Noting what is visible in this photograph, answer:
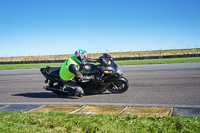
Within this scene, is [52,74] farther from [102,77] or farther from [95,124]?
[95,124]

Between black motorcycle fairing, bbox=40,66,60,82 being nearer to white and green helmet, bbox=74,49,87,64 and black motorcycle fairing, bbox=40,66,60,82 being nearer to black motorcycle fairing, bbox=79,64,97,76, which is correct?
black motorcycle fairing, bbox=79,64,97,76

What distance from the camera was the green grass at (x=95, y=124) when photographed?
3742 mm

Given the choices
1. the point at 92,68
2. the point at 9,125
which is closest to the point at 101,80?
the point at 92,68

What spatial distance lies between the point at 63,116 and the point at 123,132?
150 cm

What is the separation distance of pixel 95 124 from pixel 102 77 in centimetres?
342

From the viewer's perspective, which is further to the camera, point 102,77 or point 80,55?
point 102,77

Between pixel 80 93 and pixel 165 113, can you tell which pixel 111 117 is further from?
pixel 80 93

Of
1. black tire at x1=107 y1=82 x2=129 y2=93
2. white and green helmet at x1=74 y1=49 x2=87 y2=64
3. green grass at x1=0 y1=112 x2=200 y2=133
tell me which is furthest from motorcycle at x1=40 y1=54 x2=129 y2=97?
green grass at x1=0 y1=112 x2=200 y2=133

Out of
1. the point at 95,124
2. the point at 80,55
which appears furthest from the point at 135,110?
the point at 80,55

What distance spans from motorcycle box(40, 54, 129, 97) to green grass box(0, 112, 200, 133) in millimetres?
2868

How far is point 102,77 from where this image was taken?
738 centimetres

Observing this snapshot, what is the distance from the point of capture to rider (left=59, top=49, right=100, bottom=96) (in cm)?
714

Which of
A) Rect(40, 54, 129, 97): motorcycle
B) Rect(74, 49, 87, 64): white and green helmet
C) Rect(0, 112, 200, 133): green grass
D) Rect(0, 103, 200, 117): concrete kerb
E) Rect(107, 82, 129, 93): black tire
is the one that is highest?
Rect(74, 49, 87, 64): white and green helmet

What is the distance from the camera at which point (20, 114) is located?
4.95m
